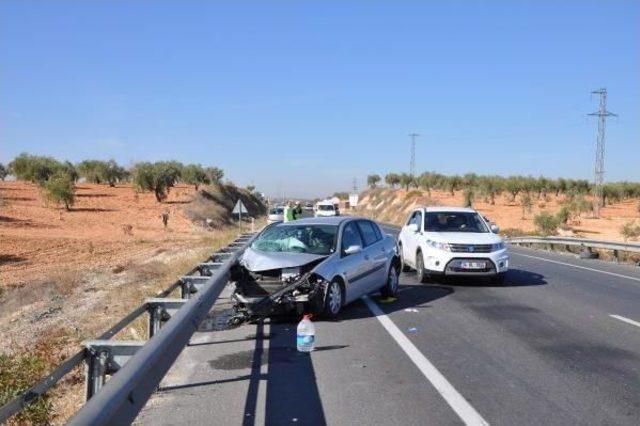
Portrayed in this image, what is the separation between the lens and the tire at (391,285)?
39.8 feet

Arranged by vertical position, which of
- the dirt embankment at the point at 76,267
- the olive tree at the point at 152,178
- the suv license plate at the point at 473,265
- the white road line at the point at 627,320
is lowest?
the dirt embankment at the point at 76,267

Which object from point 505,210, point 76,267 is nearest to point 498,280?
point 76,267

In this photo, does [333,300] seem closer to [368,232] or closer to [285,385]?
[368,232]

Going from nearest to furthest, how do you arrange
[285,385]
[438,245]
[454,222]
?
[285,385] → [438,245] → [454,222]

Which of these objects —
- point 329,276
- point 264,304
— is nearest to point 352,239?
point 329,276

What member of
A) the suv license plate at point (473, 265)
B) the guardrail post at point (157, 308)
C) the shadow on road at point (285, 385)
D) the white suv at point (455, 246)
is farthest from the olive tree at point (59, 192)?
the guardrail post at point (157, 308)

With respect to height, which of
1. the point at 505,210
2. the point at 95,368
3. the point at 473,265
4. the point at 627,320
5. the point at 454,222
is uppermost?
the point at 454,222

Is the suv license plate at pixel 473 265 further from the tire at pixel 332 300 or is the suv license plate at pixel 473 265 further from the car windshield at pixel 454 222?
the tire at pixel 332 300

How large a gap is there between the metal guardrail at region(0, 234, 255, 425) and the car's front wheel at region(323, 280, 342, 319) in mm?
1819

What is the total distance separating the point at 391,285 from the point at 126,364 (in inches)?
330

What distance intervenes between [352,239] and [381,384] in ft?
16.1

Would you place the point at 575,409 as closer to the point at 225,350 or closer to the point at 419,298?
the point at 225,350

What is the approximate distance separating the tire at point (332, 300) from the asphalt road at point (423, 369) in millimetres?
198

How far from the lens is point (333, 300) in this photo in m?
9.77
